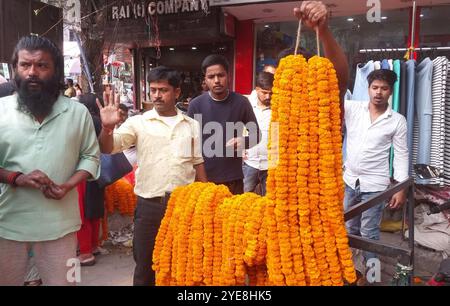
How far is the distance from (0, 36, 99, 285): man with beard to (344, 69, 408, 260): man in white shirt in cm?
242

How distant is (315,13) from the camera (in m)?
1.82

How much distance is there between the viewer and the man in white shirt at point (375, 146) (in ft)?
11.3

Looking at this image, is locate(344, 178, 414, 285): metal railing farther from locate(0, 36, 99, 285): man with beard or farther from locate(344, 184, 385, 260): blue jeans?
locate(0, 36, 99, 285): man with beard

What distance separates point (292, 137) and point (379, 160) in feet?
6.96

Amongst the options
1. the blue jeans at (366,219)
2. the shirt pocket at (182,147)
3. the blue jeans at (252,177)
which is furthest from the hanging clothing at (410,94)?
the shirt pocket at (182,147)

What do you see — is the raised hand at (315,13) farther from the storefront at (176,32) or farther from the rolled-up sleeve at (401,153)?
the storefront at (176,32)

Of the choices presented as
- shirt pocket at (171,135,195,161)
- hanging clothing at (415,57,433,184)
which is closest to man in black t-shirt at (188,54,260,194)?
shirt pocket at (171,135,195,161)

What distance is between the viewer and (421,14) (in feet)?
21.6

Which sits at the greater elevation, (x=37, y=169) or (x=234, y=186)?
(x=37, y=169)

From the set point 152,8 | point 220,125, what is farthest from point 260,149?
point 152,8

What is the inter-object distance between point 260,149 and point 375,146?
1.25 m

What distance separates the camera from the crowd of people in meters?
2.17

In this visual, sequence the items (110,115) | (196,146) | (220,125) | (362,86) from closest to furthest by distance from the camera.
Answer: (110,115) < (196,146) < (220,125) < (362,86)

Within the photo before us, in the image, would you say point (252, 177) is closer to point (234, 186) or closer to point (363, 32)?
point (234, 186)
